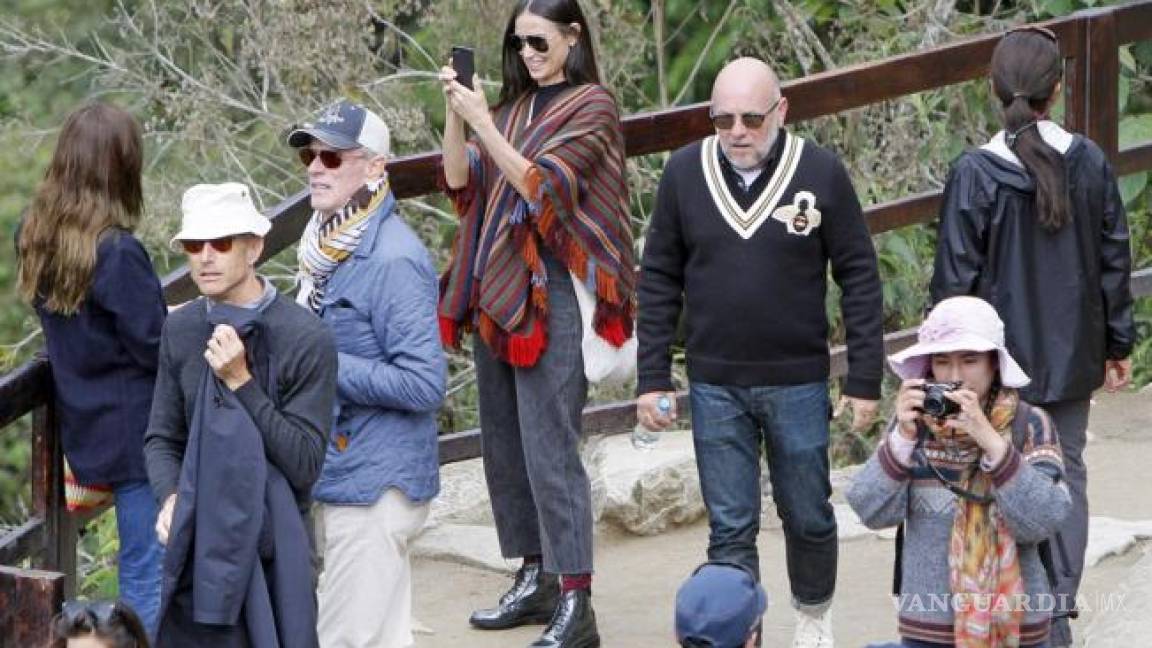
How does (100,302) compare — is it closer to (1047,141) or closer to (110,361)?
(110,361)

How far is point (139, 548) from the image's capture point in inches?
210

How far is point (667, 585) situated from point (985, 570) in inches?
78.7

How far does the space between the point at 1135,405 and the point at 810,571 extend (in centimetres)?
333

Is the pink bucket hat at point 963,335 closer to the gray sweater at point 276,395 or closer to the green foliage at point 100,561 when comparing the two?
the gray sweater at point 276,395

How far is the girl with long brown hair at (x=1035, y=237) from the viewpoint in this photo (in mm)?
5414

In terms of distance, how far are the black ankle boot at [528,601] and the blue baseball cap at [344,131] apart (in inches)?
51.6

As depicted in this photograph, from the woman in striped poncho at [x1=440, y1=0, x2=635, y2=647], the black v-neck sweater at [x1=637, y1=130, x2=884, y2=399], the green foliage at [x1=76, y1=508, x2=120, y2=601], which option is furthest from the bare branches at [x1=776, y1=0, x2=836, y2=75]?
the black v-neck sweater at [x1=637, y1=130, x2=884, y2=399]

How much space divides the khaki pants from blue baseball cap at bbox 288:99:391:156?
813mm

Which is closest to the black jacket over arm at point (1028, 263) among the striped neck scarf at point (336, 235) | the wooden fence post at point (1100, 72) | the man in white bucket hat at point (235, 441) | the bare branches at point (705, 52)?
the striped neck scarf at point (336, 235)

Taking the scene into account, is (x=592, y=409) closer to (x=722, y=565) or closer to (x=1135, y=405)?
(x=1135, y=405)

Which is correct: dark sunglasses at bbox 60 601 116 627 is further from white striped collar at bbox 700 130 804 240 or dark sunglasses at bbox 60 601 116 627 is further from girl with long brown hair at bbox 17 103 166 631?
white striped collar at bbox 700 130 804 240

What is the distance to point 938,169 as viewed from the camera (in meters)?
9.59

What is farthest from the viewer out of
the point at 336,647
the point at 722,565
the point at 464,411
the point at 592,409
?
the point at 464,411

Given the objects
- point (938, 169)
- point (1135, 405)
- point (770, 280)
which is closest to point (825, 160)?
point (770, 280)
